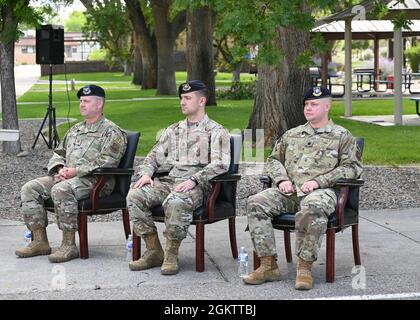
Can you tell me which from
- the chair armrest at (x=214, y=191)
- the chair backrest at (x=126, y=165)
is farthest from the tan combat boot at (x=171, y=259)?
the chair backrest at (x=126, y=165)

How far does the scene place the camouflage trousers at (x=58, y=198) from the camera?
7.66 m

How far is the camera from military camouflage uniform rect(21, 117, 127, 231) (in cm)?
767

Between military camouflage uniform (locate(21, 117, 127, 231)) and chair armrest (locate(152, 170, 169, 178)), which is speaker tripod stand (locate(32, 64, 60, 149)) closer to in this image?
military camouflage uniform (locate(21, 117, 127, 231))

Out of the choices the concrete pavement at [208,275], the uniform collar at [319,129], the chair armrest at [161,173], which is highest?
the uniform collar at [319,129]

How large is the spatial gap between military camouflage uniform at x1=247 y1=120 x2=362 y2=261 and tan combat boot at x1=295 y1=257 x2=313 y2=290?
5 cm

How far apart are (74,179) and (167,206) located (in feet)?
3.54

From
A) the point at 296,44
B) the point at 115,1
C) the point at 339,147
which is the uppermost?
the point at 115,1

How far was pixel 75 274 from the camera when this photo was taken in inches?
284

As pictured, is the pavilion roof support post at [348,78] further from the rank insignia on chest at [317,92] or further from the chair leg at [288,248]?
the rank insignia on chest at [317,92]

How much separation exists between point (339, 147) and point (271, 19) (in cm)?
254

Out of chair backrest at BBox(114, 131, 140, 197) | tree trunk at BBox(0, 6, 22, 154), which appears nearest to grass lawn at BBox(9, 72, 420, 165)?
tree trunk at BBox(0, 6, 22, 154)
